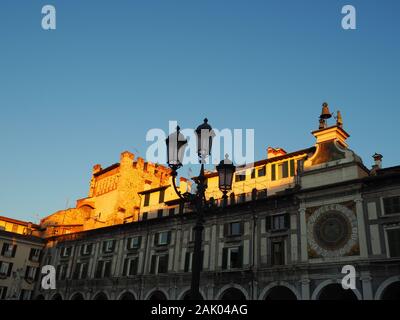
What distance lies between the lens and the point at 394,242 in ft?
93.2

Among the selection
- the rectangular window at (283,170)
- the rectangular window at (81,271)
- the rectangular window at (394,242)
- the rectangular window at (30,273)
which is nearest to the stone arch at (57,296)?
the rectangular window at (81,271)

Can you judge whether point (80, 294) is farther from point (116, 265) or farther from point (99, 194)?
point (99, 194)

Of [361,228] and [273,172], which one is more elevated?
[273,172]

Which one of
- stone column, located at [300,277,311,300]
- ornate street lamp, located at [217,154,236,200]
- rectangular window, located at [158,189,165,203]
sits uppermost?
rectangular window, located at [158,189,165,203]

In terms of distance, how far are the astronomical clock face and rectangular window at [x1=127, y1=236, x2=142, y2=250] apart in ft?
68.2

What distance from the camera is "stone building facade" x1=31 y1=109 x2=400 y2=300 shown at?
29.7 metres

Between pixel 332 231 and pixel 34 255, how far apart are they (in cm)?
4411

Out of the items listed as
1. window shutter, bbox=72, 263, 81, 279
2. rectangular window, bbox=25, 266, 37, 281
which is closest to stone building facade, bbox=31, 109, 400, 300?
window shutter, bbox=72, 263, 81, 279

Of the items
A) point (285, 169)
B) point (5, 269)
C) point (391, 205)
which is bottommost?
point (5, 269)

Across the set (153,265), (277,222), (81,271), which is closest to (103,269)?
(81,271)

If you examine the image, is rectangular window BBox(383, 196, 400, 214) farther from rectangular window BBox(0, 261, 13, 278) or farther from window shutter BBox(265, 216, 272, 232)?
rectangular window BBox(0, 261, 13, 278)

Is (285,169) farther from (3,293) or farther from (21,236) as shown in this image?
(3,293)

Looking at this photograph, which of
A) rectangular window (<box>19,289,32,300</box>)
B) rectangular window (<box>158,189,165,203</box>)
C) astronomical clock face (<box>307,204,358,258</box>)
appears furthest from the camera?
Answer: rectangular window (<box>19,289,32,300</box>)
